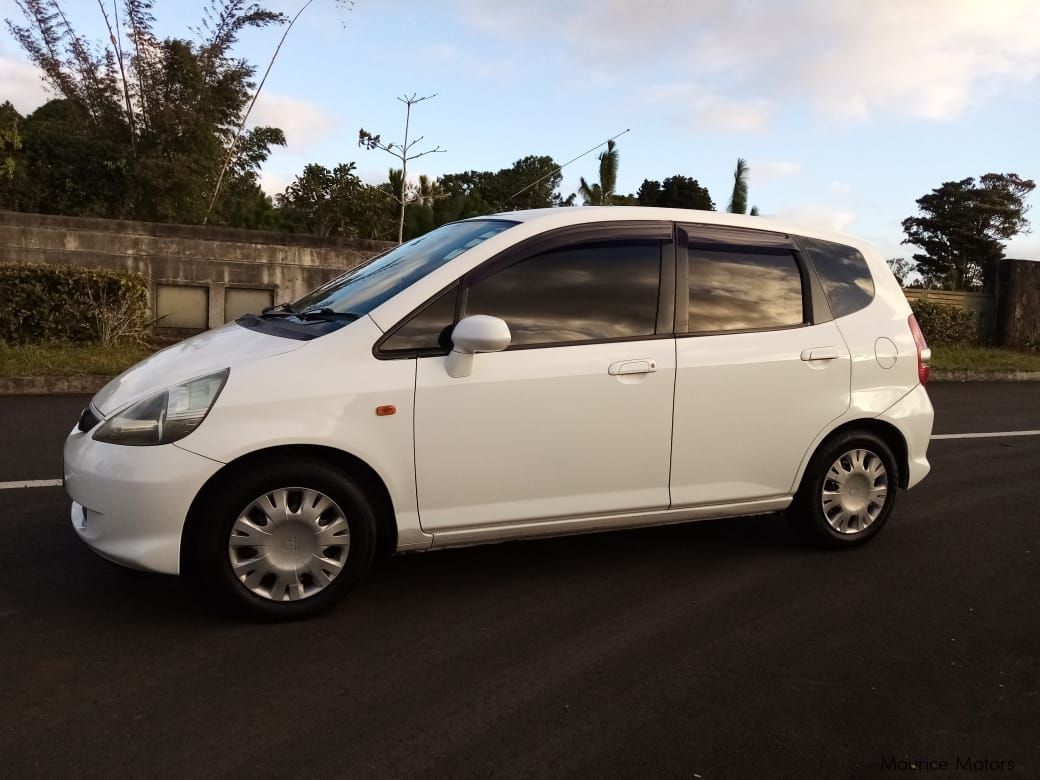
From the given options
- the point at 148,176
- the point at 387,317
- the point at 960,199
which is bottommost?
the point at 387,317

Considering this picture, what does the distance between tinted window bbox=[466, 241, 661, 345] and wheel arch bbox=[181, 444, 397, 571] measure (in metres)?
0.81

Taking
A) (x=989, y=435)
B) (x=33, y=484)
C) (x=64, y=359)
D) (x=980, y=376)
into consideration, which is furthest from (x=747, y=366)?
(x=980, y=376)

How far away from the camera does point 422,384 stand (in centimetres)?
379

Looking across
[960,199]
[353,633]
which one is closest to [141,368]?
[353,633]

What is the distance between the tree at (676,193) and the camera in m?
59.9

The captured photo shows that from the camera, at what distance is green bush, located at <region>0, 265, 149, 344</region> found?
1072cm

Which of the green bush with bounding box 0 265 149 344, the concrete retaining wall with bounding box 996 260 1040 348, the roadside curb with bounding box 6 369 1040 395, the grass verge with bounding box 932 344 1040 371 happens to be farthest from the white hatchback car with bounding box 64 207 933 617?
the concrete retaining wall with bounding box 996 260 1040 348

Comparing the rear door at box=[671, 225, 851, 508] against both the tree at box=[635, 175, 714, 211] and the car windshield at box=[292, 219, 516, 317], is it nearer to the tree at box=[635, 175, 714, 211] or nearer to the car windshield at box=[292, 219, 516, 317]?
the car windshield at box=[292, 219, 516, 317]

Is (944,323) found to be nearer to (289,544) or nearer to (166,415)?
(289,544)

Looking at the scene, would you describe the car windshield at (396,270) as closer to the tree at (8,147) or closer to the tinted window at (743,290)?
the tinted window at (743,290)

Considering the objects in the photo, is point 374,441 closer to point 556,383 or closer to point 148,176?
point 556,383

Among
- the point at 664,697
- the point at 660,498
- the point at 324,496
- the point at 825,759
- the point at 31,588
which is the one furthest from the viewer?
the point at 660,498

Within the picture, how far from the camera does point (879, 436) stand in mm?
4902

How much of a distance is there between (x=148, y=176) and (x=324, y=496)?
11999mm
